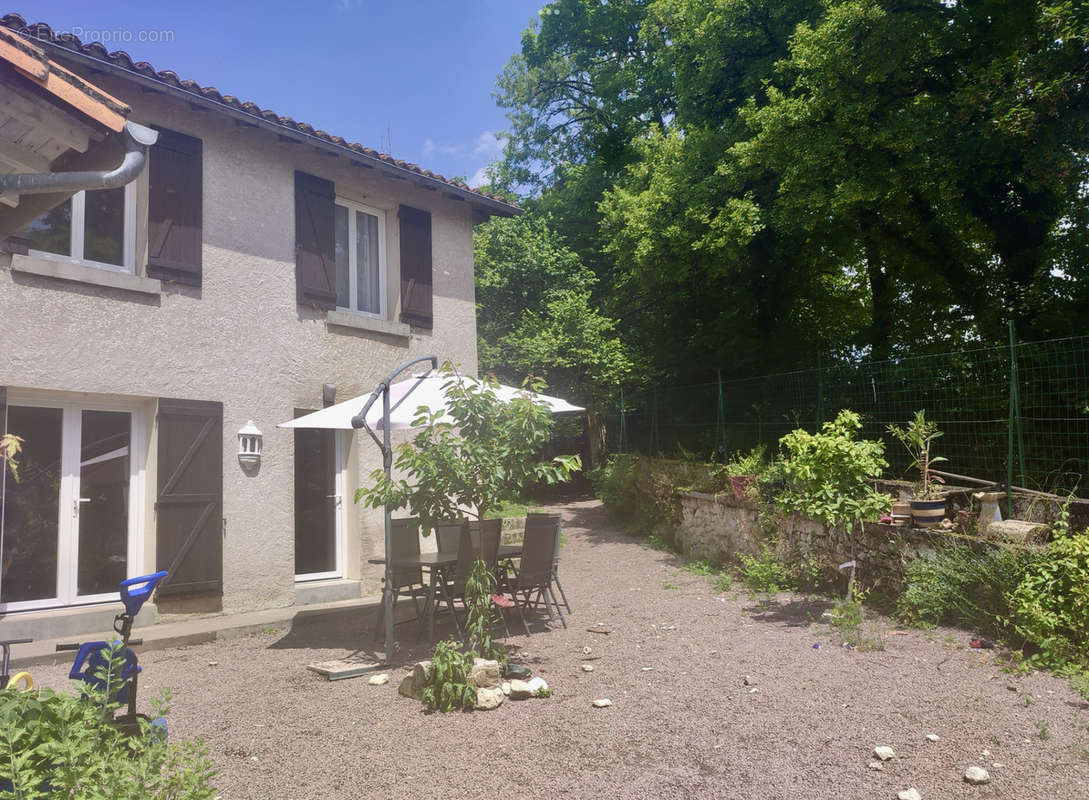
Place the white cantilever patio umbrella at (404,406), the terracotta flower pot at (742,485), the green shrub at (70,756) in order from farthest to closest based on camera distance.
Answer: the terracotta flower pot at (742,485) → the white cantilever patio umbrella at (404,406) → the green shrub at (70,756)

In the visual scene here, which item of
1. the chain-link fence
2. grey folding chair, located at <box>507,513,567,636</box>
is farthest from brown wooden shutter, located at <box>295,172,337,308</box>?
the chain-link fence

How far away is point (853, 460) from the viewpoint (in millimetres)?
6305

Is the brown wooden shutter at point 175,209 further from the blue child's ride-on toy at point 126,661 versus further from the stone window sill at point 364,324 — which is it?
the blue child's ride-on toy at point 126,661

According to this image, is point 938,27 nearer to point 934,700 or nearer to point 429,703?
point 934,700

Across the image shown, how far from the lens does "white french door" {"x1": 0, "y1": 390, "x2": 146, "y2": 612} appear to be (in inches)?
242

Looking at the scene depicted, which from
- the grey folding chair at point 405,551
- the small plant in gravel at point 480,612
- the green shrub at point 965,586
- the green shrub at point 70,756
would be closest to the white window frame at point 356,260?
the grey folding chair at point 405,551

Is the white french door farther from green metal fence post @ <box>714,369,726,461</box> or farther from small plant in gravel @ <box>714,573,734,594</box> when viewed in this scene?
green metal fence post @ <box>714,369,726,461</box>

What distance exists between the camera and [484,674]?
4.70 meters

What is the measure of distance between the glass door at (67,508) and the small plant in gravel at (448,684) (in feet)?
12.7

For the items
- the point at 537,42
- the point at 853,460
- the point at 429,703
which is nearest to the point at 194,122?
the point at 429,703

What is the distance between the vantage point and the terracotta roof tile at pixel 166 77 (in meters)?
5.97

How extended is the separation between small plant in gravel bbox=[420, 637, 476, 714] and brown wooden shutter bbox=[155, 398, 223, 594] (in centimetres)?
342

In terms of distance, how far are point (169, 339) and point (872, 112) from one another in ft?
28.9

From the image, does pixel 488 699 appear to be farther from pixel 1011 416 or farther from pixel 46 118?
pixel 1011 416
